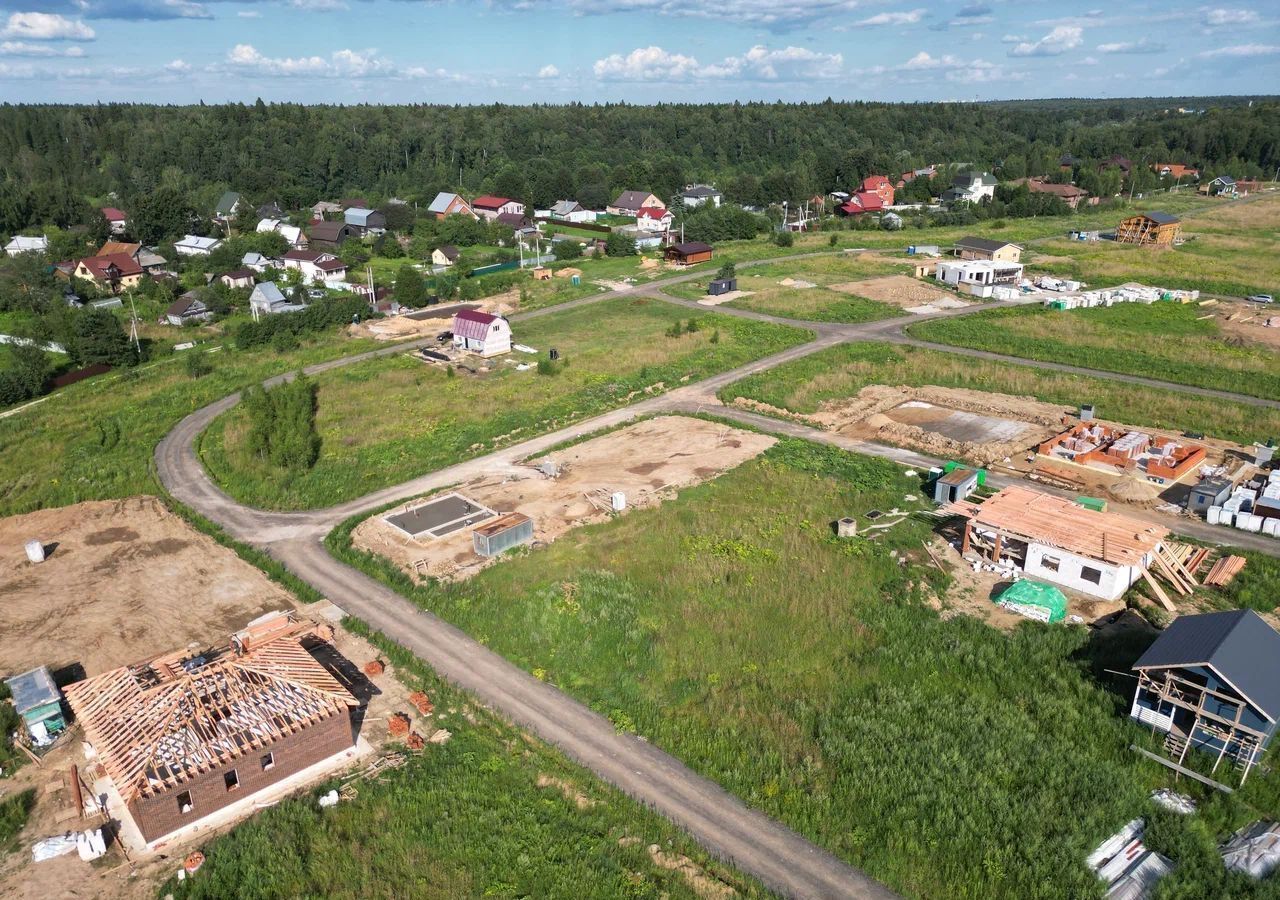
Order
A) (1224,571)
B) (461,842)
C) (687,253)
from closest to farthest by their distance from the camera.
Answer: (461,842) → (1224,571) → (687,253)

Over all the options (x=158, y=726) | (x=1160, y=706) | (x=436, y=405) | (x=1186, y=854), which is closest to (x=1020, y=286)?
(x=436, y=405)

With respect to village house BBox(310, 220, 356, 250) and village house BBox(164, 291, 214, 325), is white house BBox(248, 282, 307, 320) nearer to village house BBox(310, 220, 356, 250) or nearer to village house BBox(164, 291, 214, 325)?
village house BBox(164, 291, 214, 325)

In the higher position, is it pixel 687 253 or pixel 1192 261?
pixel 687 253

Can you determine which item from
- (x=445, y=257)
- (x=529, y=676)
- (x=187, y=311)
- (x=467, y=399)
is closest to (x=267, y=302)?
(x=187, y=311)

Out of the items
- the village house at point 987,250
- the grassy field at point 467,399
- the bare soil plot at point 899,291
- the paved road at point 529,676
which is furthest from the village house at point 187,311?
the village house at point 987,250

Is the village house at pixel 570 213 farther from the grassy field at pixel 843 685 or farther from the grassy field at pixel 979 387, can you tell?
the grassy field at pixel 843 685

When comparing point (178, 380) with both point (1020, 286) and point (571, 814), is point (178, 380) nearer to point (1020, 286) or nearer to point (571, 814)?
point (571, 814)

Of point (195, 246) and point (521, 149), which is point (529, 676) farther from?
point (521, 149)
